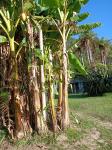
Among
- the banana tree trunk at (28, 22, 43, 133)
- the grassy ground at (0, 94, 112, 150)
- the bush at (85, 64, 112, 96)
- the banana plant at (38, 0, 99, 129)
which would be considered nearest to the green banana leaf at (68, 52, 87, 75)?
the banana plant at (38, 0, 99, 129)

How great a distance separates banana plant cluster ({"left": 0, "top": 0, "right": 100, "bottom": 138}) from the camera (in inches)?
370

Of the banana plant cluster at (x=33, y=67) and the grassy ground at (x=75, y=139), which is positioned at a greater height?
the banana plant cluster at (x=33, y=67)

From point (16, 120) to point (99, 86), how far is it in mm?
13287

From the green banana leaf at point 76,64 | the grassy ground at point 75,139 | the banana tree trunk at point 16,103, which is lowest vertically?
the grassy ground at point 75,139

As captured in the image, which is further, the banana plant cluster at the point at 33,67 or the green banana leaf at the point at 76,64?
the green banana leaf at the point at 76,64

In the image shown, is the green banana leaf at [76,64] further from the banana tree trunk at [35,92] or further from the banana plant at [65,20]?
the banana tree trunk at [35,92]

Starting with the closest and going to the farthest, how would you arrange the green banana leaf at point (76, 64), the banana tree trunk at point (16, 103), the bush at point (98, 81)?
the banana tree trunk at point (16, 103) < the green banana leaf at point (76, 64) < the bush at point (98, 81)

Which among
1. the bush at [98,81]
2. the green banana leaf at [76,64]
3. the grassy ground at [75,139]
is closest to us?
the grassy ground at [75,139]

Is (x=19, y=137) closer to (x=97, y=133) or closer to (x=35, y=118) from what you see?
(x=35, y=118)

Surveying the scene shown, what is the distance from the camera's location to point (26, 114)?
31.4 ft

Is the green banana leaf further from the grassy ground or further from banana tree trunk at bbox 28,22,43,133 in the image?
the grassy ground

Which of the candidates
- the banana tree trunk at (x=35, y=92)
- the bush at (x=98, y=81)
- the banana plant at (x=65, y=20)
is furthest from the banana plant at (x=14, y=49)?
the bush at (x=98, y=81)

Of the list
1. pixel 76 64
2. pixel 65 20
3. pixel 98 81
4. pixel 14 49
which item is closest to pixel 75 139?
pixel 76 64

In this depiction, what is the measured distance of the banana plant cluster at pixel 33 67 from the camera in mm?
9398
